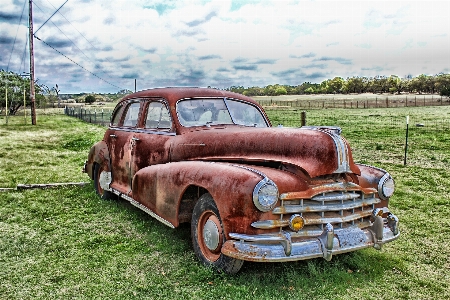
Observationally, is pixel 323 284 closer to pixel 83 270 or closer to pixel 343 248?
pixel 343 248

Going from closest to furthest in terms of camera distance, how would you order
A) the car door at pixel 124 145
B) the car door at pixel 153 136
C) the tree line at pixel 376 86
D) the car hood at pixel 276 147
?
1. the car hood at pixel 276 147
2. the car door at pixel 153 136
3. the car door at pixel 124 145
4. the tree line at pixel 376 86

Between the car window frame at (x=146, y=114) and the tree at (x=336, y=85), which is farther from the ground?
the tree at (x=336, y=85)

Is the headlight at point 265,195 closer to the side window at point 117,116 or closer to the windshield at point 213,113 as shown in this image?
the windshield at point 213,113

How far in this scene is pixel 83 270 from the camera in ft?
13.5

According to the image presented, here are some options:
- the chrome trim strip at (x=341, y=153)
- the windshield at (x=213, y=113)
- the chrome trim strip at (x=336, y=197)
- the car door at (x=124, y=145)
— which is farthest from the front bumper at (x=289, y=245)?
the car door at (x=124, y=145)

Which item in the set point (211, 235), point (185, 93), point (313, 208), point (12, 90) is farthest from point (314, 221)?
point (12, 90)

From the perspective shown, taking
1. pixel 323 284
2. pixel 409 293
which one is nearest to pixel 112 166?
pixel 323 284

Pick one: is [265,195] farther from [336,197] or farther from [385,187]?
[385,187]

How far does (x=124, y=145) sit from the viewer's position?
6.05m

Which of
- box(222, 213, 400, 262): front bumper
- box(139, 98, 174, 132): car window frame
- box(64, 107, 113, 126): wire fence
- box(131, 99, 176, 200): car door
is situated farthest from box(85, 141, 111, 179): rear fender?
box(64, 107, 113, 126): wire fence

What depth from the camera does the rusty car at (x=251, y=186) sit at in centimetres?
350

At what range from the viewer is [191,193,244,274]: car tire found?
3795mm

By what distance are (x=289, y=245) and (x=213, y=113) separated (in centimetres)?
228

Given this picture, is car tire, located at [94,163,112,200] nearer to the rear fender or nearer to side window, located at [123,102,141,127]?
the rear fender
